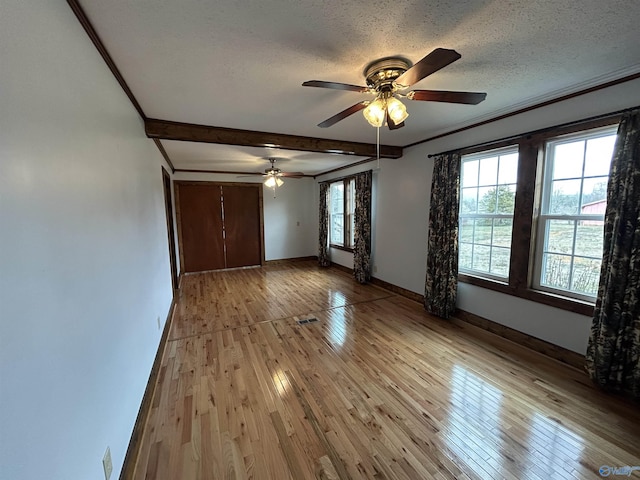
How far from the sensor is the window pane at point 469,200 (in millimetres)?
3195

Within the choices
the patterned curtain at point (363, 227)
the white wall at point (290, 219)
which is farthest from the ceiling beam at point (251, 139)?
the white wall at point (290, 219)

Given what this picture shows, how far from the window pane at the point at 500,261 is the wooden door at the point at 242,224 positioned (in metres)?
5.00

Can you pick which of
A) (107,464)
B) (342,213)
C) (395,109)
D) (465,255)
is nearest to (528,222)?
(465,255)

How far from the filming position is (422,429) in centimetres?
175

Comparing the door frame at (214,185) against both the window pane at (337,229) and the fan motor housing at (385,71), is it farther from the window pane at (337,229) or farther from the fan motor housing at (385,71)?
the fan motor housing at (385,71)

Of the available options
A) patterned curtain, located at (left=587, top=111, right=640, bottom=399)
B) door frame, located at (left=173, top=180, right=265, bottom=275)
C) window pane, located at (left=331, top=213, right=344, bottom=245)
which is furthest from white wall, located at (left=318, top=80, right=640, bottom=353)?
door frame, located at (left=173, top=180, right=265, bottom=275)

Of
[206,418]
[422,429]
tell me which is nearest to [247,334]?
[206,418]

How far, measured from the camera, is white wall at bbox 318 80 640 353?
2.26m

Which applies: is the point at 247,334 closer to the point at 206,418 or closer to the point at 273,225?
the point at 206,418

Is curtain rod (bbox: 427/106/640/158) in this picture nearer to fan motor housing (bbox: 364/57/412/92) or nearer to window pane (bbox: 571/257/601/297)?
window pane (bbox: 571/257/601/297)

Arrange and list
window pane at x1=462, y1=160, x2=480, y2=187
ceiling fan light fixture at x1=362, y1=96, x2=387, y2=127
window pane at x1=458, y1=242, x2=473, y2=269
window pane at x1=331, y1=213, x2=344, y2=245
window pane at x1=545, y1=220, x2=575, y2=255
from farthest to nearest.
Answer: window pane at x1=331, y1=213, x2=344, y2=245 < window pane at x1=458, y1=242, x2=473, y2=269 < window pane at x1=462, y1=160, x2=480, y2=187 < window pane at x1=545, y1=220, x2=575, y2=255 < ceiling fan light fixture at x1=362, y1=96, x2=387, y2=127

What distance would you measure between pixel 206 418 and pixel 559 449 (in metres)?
2.22

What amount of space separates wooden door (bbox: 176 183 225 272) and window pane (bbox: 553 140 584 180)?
5.79 m

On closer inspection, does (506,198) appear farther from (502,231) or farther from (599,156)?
(599,156)
